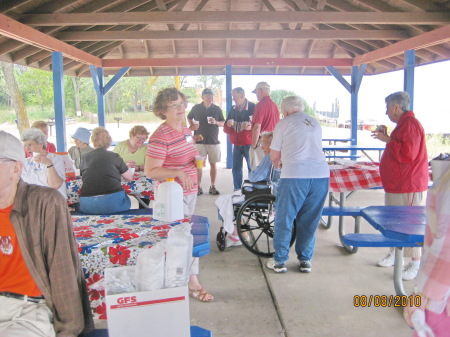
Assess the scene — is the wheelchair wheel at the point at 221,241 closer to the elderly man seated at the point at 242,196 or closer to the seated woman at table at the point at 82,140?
the elderly man seated at the point at 242,196

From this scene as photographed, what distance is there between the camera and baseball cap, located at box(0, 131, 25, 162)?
149 cm

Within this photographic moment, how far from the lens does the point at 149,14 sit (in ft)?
20.6

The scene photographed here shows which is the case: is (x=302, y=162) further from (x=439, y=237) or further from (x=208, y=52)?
(x=208, y=52)

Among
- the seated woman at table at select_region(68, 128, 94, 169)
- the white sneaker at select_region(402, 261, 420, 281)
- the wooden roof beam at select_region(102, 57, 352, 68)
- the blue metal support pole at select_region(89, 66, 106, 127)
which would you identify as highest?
the wooden roof beam at select_region(102, 57, 352, 68)

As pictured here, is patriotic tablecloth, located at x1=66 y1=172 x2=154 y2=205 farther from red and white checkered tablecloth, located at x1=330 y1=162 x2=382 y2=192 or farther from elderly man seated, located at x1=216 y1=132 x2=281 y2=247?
red and white checkered tablecloth, located at x1=330 y1=162 x2=382 y2=192

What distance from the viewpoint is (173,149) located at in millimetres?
2520

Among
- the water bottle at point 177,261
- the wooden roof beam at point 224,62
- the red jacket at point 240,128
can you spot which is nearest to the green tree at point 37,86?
the wooden roof beam at point 224,62

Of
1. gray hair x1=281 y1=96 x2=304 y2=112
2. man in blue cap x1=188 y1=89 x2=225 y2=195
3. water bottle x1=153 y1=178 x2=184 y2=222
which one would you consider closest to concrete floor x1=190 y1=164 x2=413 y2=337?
water bottle x1=153 y1=178 x2=184 y2=222

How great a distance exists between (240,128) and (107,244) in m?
4.48

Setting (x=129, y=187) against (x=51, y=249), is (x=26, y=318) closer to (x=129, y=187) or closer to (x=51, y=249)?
(x=51, y=249)

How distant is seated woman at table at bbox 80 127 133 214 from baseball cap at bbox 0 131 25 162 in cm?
170

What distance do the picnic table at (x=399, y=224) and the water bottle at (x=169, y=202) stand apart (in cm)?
113

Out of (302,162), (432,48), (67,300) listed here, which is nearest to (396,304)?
(302,162)

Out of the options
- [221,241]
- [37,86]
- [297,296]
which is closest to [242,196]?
[221,241]
